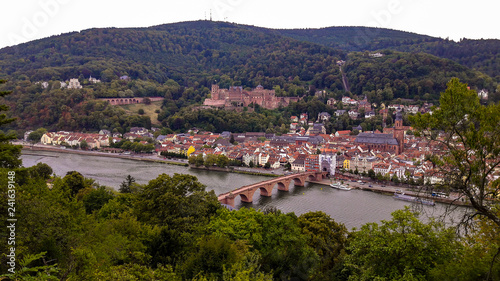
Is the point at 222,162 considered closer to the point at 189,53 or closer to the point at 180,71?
the point at 180,71

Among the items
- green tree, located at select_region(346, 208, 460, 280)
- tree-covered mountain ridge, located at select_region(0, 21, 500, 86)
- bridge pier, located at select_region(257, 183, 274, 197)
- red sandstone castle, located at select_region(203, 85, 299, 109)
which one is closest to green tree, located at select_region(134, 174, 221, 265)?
green tree, located at select_region(346, 208, 460, 280)

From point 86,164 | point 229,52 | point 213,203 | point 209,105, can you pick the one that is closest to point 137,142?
point 86,164

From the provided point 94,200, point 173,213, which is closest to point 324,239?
point 173,213

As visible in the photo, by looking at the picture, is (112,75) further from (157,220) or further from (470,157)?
(470,157)

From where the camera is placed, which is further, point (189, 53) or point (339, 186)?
point (189, 53)

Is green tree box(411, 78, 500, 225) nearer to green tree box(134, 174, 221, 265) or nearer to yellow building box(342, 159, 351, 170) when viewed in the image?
green tree box(134, 174, 221, 265)
